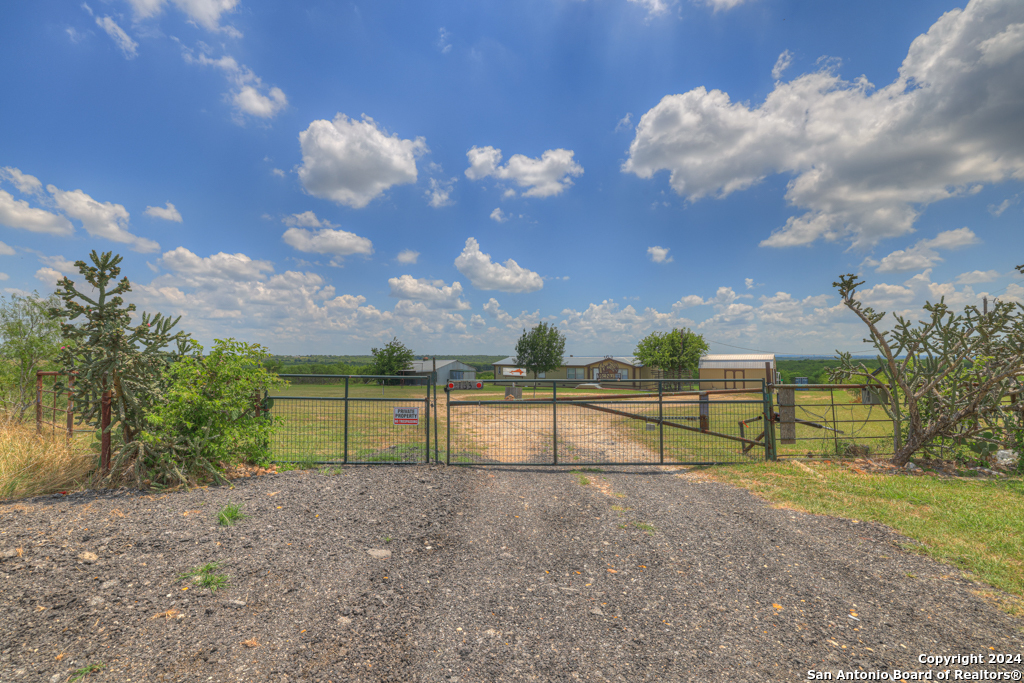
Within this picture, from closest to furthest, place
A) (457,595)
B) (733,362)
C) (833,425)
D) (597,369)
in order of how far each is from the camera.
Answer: (457,595), (833,425), (733,362), (597,369)

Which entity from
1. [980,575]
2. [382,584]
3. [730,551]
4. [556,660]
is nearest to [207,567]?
[382,584]

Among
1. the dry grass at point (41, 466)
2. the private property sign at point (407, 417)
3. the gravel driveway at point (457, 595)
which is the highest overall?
the private property sign at point (407, 417)

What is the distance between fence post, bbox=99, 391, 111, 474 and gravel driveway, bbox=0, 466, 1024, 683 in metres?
0.76

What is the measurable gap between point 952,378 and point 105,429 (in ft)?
47.9

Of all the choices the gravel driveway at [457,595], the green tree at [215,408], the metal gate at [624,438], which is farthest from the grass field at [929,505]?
the green tree at [215,408]

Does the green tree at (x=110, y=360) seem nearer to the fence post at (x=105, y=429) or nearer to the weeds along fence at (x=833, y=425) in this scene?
the fence post at (x=105, y=429)

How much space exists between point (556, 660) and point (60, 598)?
404 cm

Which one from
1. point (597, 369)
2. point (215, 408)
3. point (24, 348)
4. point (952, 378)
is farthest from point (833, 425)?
point (597, 369)

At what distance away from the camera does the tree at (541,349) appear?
6388 centimetres

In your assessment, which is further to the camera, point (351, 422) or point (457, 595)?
point (351, 422)

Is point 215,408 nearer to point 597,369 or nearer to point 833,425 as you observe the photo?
point 833,425

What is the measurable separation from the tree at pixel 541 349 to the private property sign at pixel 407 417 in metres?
55.2

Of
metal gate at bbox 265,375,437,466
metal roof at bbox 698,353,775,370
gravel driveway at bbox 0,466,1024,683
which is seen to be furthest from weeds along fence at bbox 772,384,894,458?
metal roof at bbox 698,353,775,370

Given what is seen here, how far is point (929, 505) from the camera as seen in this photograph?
6.45m
